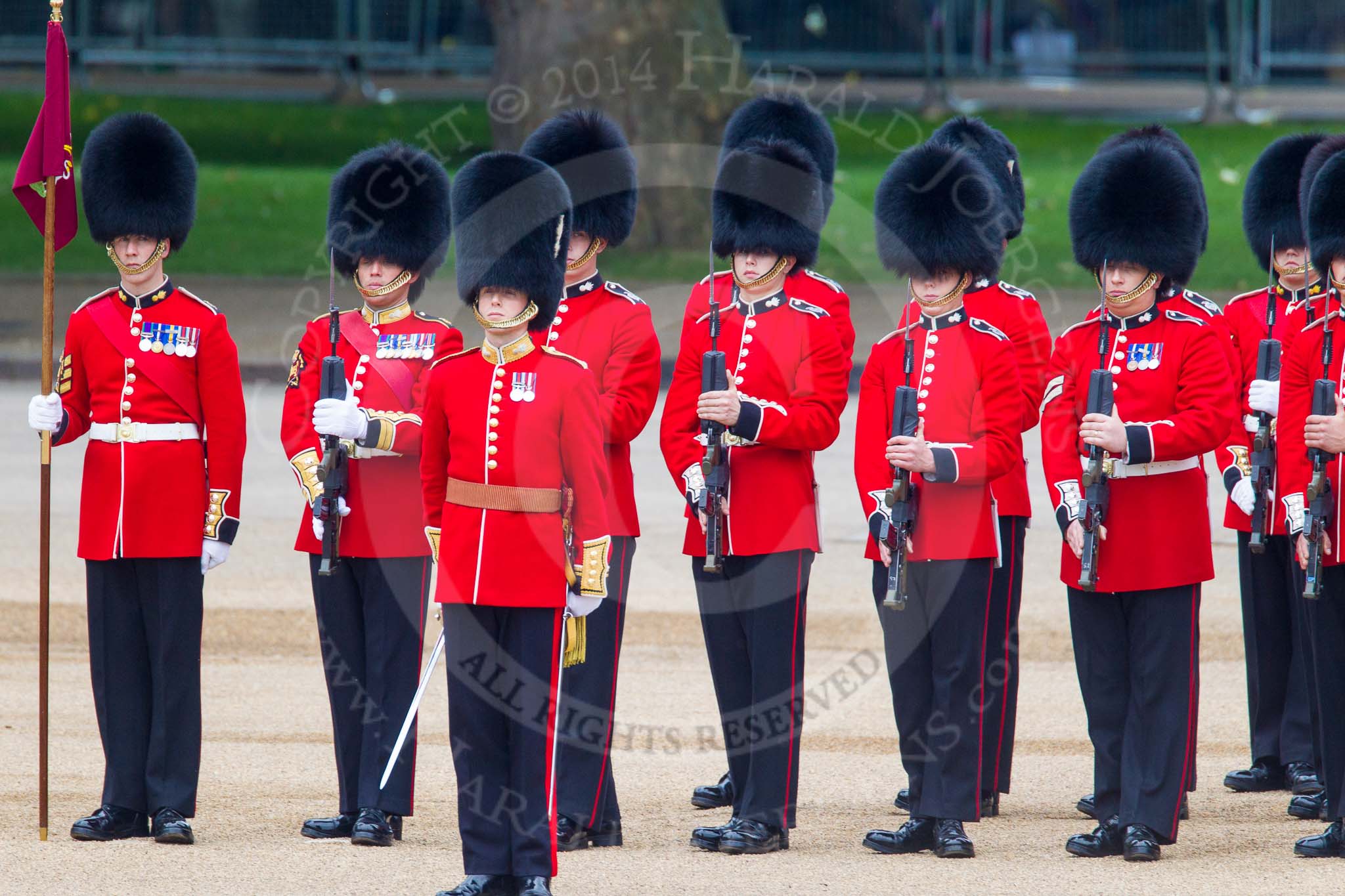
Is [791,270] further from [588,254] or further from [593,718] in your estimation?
[593,718]

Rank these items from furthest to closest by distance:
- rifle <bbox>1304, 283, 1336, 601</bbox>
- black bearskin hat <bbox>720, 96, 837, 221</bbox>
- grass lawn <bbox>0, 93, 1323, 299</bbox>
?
grass lawn <bbox>0, 93, 1323, 299</bbox>
black bearskin hat <bbox>720, 96, 837, 221</bbox>
rifle <bbox>1304, 283, 1336, 601</bbox>

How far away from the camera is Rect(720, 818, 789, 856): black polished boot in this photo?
15.6 ft

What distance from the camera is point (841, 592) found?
753 cm

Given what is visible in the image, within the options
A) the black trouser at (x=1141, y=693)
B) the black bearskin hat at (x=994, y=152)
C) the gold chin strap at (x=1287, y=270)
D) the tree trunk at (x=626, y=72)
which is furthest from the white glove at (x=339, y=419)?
the tree trunk at (x=626, y=72)

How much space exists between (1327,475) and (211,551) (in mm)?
2517

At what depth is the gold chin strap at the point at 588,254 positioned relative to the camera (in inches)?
203

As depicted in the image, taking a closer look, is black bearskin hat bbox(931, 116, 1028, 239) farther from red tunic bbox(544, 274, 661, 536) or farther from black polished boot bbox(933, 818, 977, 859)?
black polished boot bbox(933, 818, 977, 859)

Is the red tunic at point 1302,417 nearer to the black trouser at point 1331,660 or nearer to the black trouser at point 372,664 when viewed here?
the black trouser at point 1331,660

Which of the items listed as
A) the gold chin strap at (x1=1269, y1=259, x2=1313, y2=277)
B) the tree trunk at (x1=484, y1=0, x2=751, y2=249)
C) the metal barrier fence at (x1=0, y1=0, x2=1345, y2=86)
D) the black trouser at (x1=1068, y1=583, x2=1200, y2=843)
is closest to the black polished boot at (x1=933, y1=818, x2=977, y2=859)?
the black trouser at (x1=1068, y1=583, x2=1200, y2=843)

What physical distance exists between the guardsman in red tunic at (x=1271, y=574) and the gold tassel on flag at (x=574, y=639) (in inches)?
71.1

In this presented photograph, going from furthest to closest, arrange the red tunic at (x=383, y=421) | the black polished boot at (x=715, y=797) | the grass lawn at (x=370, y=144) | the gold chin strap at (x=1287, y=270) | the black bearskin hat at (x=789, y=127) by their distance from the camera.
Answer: the grass lawn at (x=370, y=144) < the black bearskin hat at (x=789, y=127) < the gold chin strap at (x=1287, y=270) < the black polished boot at (x=715, y=797) < the red tunic at (x=383, y=421)

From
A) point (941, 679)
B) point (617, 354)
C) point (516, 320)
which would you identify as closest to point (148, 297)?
point (516, 320)

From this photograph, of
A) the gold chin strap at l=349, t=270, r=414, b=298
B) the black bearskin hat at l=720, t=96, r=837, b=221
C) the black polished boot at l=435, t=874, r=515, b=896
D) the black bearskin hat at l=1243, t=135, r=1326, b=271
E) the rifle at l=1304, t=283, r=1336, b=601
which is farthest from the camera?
the black bearskin hat at l=1243, t=135, r=1326, b=271

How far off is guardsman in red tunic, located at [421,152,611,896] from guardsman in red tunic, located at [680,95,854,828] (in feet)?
2.22
